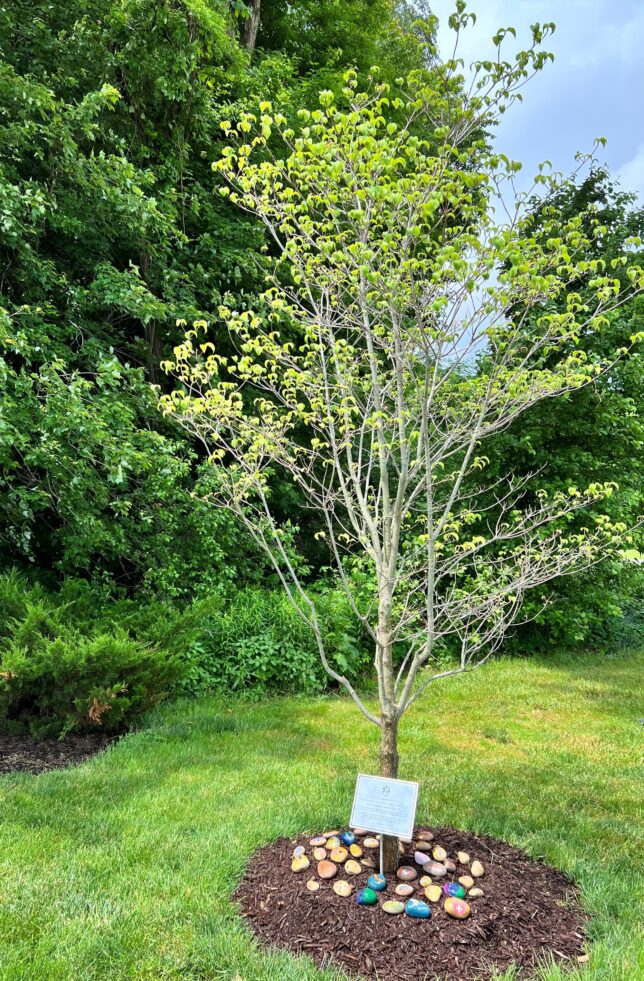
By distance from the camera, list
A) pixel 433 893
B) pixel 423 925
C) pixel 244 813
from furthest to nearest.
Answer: pixel 244 813
pixel 433 893
pixel 423 925

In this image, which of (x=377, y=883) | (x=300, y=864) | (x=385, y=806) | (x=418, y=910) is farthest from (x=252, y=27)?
(x=418, y=910)

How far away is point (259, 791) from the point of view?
3248 millimetres

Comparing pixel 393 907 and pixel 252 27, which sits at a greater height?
pixel 252 27

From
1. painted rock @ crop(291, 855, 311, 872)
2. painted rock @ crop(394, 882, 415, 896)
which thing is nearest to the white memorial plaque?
painted rock @ crop(394, 882, 415, 896)

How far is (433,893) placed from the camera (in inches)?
84.1

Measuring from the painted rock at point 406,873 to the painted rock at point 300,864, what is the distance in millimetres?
360

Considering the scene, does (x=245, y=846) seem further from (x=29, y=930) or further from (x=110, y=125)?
(x=110, y=125)

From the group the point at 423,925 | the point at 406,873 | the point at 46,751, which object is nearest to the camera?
the point at 423,925

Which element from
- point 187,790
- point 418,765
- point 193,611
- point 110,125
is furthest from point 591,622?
point 110,125

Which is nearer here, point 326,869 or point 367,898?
point 367,898

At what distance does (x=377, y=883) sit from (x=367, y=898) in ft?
0.29

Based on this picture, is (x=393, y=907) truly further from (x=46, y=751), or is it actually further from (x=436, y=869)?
(x=46, y=751)

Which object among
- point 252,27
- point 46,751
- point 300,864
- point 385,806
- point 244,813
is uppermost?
point 252,27

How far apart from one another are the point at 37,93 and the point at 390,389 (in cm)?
426
